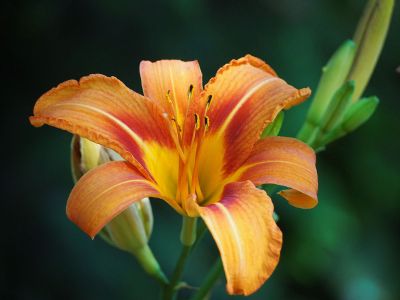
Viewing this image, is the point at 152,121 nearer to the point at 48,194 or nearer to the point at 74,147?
the point at 74,147

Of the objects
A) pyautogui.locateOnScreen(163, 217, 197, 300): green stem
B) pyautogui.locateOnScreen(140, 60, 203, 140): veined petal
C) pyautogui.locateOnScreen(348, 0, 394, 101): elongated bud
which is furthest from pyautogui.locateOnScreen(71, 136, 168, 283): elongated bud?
pyautogui.locateOnScreen(348, 0, 394, 101): elongated bud

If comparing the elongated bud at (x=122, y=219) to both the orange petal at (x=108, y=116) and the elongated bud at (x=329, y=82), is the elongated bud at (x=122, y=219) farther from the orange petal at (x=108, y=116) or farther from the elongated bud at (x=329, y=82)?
the elongated bud at (x=329, y=82)

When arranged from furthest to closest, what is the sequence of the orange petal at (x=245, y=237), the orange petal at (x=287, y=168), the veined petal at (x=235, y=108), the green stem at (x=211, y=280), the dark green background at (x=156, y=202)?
1. the dark green background at (x=156, y=202)
2. the green stem at (x=211, y=280)
3. the veined petal at (x=235, y=108)
4. the orange petal at (x=287, y=168)
5. the orange petal at (x=245, y=237)

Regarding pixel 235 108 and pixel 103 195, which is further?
pixel 235 108

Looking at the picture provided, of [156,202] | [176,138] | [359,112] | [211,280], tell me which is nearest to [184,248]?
[211,280]

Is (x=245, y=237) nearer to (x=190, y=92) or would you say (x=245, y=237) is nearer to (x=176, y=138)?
(x=176, y=138)

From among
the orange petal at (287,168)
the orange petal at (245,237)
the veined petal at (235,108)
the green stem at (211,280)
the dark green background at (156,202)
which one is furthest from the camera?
the dark green background at (156,202)

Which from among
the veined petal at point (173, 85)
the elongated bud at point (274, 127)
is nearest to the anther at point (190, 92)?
the veined petal at point (173, 85)

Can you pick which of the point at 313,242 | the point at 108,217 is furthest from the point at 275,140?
the point at 313,242
